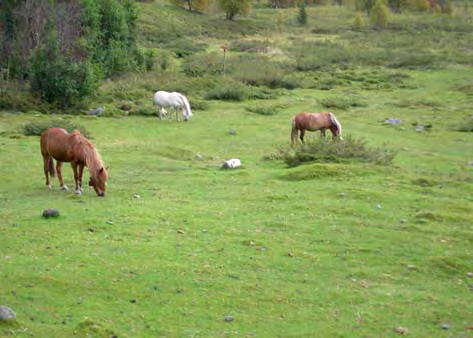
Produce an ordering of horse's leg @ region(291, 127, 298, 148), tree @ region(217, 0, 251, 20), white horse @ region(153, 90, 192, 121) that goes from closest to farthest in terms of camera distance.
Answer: horse's leg @ region(291, 127, 298, 148), white horse @ region(153, 90, 192, 121), tree @ region(217, 0, 251, 20)

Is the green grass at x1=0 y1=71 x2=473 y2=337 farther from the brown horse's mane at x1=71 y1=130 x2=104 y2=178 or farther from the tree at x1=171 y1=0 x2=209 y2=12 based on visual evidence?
the tree at x1=171 y1=0 x2=209 y2=12

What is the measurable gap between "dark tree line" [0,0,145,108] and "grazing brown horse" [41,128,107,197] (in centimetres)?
1390

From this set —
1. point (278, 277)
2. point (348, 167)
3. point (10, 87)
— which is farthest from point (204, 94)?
point (278, 277)

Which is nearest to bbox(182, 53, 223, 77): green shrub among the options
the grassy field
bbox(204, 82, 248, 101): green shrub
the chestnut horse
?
bbox(204, 82, 248, 101): green shrub

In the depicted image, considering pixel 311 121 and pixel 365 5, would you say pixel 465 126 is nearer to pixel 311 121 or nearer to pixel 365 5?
pixel 311 121

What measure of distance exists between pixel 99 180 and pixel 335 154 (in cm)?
730

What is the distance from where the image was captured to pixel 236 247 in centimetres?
1156

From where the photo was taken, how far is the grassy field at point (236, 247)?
8.73 meters

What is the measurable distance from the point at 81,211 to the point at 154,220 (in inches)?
57.3

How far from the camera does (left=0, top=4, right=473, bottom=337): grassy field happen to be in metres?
8.73

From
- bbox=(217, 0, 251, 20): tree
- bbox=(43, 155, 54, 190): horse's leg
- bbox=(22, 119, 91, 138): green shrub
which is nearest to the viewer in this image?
bbox=(43, 155, 54, 190): horse's leg

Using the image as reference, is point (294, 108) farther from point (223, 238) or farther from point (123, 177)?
point (223, 238)

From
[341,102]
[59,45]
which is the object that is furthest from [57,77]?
[341,102]

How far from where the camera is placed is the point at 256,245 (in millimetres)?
11742
